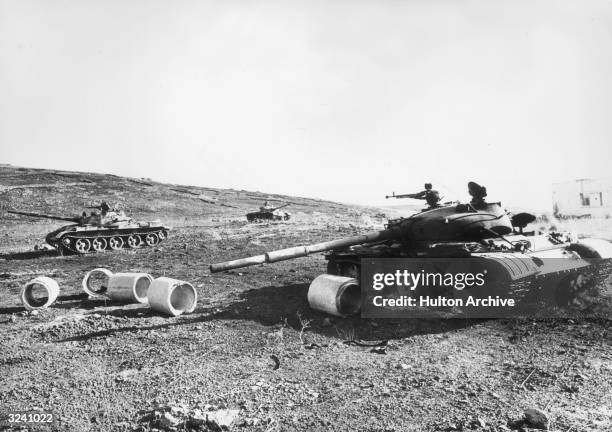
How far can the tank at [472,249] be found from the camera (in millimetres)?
7777

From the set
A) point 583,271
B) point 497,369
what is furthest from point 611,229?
point 497,369

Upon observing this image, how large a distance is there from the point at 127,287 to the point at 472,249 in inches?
276

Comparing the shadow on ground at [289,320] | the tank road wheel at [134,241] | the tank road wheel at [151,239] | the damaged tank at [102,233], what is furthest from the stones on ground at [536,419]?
the tank road wheel at [151,239]

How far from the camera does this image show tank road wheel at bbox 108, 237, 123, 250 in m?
20.6

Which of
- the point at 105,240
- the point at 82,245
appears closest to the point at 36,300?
the point at 82,245

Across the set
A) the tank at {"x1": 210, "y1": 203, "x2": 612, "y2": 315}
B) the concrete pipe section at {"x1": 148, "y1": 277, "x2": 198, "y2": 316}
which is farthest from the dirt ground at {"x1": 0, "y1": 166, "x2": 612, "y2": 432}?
the tank at {"x1": 210, "y1": 203, "x2": 612, "y2": 315}

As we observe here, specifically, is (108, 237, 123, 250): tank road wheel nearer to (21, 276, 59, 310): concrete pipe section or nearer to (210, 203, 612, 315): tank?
(21, 276, 59, 310): concrete pipe section

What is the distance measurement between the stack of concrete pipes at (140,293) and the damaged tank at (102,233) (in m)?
8.78

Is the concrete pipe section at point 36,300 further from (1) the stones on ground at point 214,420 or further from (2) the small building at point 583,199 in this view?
(2) the small building at point 583,199

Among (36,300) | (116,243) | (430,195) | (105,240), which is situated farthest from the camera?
(116,243)

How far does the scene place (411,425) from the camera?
4.52 meters

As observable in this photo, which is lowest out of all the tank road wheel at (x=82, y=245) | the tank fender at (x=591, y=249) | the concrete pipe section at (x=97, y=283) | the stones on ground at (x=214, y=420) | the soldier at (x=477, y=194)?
the stones on ground at (x=214, y=420)

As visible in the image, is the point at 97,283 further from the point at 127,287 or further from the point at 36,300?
the point at 127,287

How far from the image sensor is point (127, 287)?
9.88 m
